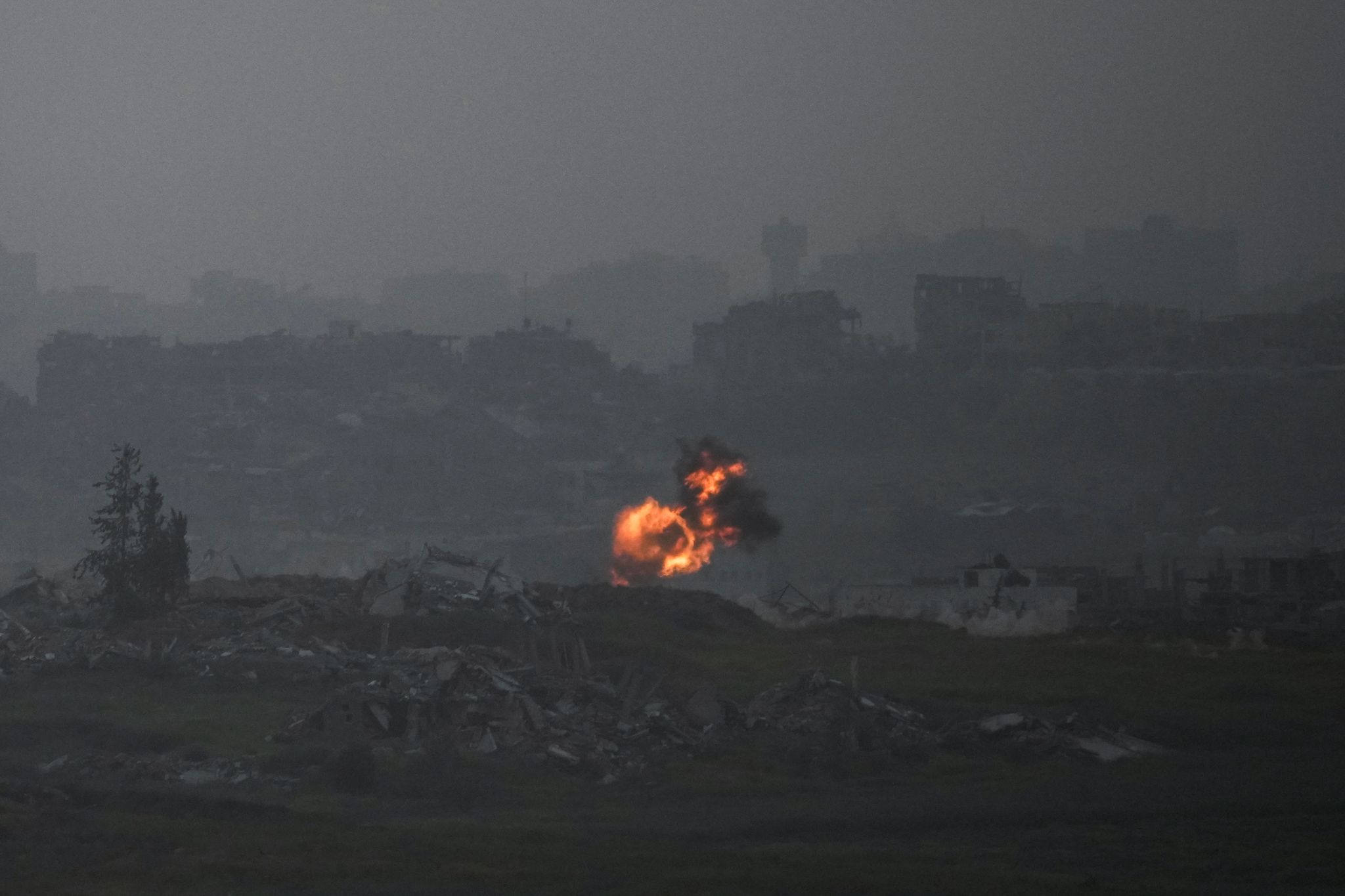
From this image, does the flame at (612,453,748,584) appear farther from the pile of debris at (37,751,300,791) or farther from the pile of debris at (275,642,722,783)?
the pile of debris at (37,751,300,791)

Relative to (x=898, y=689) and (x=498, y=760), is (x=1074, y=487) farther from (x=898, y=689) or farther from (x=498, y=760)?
(x=498, y=760)

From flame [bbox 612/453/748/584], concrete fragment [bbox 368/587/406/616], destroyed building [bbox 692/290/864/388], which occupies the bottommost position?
concrete fragment [bbox 368/587/406/616]

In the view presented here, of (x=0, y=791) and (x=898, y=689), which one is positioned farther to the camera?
(x=898, y=689)

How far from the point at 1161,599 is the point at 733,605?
38.8ft

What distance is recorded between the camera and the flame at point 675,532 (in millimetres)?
58125

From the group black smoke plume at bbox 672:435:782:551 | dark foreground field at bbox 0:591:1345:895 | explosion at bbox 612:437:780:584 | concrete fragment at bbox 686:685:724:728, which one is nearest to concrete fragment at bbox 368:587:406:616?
dark foreground field at bbox 0:591:1345:895

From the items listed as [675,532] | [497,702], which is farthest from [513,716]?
[675,532]

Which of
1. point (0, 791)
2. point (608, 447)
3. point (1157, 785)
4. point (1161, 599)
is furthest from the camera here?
point (608, 447)

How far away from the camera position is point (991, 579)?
51.2m

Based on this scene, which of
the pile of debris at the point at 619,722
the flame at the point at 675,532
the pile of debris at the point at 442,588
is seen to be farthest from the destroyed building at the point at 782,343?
the pile of debris at the point at 619,722

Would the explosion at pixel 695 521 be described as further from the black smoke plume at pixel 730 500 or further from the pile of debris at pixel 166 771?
the pile of debris at pixel 166 771

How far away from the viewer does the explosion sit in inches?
2280

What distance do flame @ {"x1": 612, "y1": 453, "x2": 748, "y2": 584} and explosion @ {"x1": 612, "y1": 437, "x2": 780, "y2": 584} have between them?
2cm

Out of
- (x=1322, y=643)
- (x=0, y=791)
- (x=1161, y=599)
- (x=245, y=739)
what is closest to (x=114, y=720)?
(x=245, y=739)
